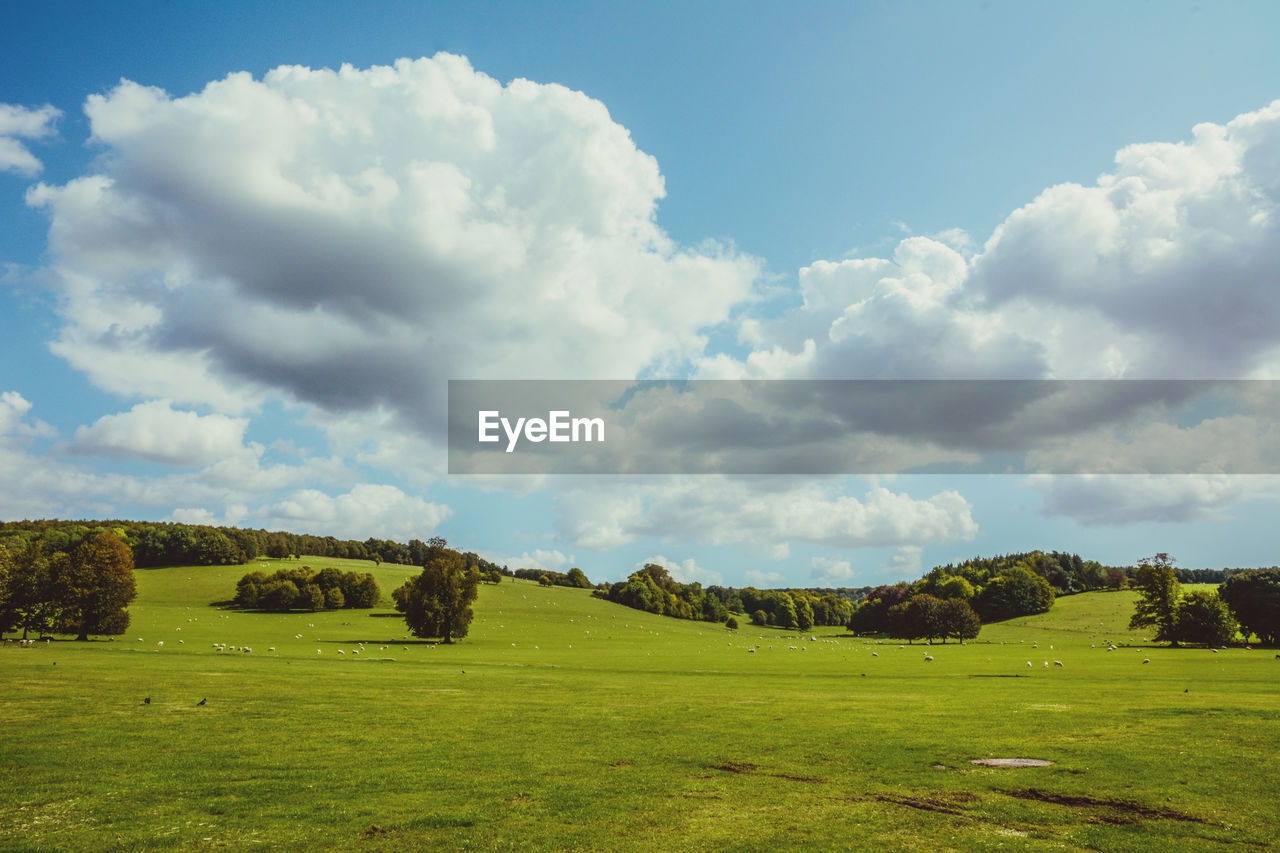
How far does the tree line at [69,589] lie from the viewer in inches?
2549

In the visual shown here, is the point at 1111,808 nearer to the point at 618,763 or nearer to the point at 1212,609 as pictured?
the point at 618,763

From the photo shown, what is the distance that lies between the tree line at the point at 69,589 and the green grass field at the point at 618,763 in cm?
3186

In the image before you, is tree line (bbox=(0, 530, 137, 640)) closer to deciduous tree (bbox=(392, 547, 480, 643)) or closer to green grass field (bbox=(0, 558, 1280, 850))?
green grass field (bbox=(0, 558, 1280, 850))

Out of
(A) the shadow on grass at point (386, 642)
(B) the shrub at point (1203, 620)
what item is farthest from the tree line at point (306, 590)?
(B) the shrub at point (1203, 620)

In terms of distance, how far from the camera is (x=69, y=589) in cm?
6975

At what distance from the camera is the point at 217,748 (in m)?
19.5

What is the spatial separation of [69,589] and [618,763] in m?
79.8

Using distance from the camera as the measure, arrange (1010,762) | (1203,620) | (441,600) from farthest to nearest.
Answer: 1. (1203,620)
2. (441,600)
3. (1010,762)

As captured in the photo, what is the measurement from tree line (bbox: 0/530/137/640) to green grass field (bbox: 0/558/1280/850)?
3186 cm

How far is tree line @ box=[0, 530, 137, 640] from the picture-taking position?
6475cm

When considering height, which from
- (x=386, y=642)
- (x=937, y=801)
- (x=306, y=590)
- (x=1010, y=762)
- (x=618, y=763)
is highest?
(x=937, y=801)

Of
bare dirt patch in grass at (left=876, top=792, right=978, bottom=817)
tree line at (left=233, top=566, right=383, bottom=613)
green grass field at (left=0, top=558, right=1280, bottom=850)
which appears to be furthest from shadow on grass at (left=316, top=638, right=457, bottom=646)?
bare dirt patch in grass at (left=876, top=792, right=978, bottom=817)

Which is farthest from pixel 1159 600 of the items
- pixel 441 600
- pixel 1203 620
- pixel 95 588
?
pixel 95 588

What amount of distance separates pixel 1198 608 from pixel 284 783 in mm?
121168
